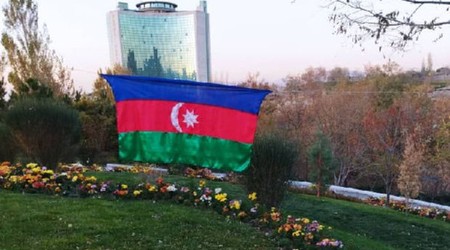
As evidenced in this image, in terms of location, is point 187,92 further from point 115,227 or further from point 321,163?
point 321,163

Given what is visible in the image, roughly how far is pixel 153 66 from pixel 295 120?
30709 millimetres

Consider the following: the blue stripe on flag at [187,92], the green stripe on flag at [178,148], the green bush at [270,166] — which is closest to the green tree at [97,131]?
the green stripe on flag at [178,148]

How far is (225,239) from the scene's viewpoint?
4.70m

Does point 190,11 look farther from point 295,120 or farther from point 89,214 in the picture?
point 89,214

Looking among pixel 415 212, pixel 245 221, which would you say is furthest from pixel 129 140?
pixel 415 212

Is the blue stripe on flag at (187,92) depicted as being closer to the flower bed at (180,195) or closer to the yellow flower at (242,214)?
the flower bed at (180,195)

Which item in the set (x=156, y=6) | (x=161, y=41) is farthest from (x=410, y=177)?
(x=156, y=6)

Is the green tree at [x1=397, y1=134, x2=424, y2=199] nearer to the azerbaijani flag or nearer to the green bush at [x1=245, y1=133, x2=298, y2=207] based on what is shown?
the green bush at [x1=245, y1=133, x2=298, y2=207]

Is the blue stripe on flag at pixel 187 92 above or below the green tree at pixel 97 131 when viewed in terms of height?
above

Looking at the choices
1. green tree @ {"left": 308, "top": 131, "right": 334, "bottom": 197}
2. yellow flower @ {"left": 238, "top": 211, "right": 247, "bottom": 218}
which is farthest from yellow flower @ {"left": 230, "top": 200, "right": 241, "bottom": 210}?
green tree @ {"left": 308, "top": 131, "right": 334, "bottom": 197}

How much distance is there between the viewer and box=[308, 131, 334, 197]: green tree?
45.1ft

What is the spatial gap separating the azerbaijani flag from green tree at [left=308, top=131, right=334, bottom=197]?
7914 mm

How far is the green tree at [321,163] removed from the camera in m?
13.8

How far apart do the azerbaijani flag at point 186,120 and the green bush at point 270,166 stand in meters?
0.24
